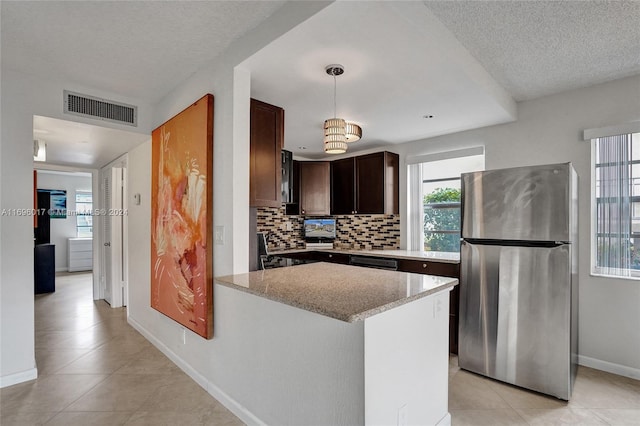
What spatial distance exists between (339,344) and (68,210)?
8981mm

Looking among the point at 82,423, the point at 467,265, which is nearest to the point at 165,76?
the point at 82,423

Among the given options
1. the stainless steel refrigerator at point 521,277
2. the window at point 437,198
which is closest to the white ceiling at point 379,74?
the window at point 437,198

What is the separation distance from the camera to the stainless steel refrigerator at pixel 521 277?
7.63 feet

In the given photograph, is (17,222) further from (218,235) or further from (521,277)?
(521,277)

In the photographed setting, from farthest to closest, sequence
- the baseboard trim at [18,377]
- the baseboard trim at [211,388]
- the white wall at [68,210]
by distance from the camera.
→ 1. the white wall at [68,210]
2. the baseboard trim at [18,377]
3. the baseboard trim at [211,388]

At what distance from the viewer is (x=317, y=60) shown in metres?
2.08

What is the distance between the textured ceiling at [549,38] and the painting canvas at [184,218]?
5.78 feet

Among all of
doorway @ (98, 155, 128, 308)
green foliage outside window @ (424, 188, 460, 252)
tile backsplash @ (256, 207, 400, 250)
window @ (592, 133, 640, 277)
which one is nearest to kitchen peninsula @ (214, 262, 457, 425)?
window @ (592, 133, 640, 277)

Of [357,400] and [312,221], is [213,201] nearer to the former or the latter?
[357,400]

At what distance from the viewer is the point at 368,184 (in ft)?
14.6

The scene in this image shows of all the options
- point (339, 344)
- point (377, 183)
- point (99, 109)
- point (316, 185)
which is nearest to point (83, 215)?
point (99, 109)

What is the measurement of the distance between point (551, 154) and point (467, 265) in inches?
57.1

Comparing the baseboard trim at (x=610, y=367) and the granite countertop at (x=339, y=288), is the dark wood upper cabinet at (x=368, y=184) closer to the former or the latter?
the granite countertop at (x=339, y=288)

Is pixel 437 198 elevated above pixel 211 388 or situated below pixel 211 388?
above
